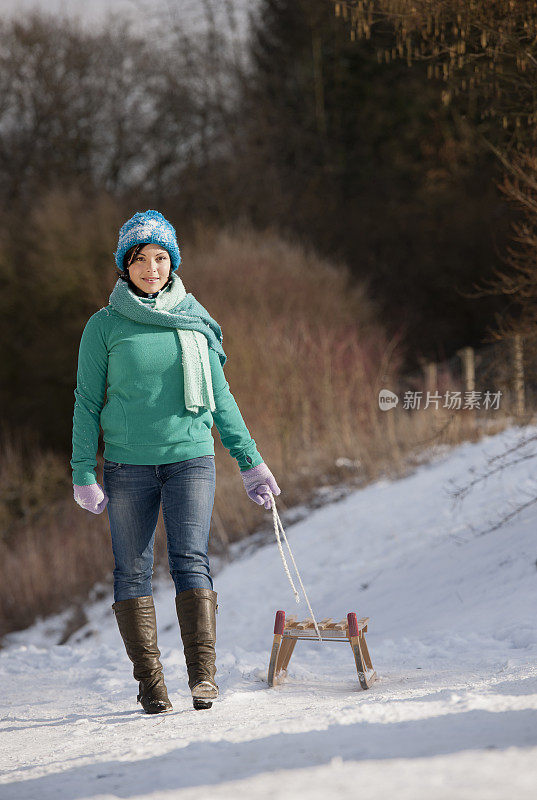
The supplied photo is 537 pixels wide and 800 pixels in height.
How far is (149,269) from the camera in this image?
3.59 metres

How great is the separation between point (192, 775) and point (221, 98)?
2560 centimetres

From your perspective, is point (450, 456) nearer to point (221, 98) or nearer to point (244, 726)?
point (244, 726)

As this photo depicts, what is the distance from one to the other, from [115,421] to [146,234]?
72cm

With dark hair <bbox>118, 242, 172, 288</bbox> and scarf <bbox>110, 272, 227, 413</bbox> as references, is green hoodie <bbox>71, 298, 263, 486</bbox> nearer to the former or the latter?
scarf <bbox>110, 272, 227, 413</bbox>

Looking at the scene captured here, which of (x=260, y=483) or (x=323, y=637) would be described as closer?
(x=260, y=483)

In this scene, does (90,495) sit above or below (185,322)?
below

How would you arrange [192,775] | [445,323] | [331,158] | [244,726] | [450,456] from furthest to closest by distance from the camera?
1. [331,158]
2. [445,323]
3. [450,456]
4. [244,726]
5. [192,775]

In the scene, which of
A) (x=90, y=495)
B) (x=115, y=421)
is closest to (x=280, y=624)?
(x=90, y=495)

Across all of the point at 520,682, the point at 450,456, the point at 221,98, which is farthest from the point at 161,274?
the point at 221,98

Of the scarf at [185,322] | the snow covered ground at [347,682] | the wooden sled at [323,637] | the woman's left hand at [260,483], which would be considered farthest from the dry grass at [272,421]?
the scarf at [185,322]

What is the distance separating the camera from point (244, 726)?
303 centimetres

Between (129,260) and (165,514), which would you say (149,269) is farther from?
(165,514)

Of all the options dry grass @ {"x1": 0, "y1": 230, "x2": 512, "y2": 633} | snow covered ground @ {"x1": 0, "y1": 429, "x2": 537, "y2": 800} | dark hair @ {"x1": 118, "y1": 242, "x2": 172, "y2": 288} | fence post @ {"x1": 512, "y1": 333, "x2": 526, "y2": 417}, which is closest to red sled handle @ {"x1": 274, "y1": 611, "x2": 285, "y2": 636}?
snow covered ground @ {"x1": 0, "y1": 429, "x2": 537, "y2": 800}

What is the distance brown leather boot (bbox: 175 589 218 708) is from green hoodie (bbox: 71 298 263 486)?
0.52 m
